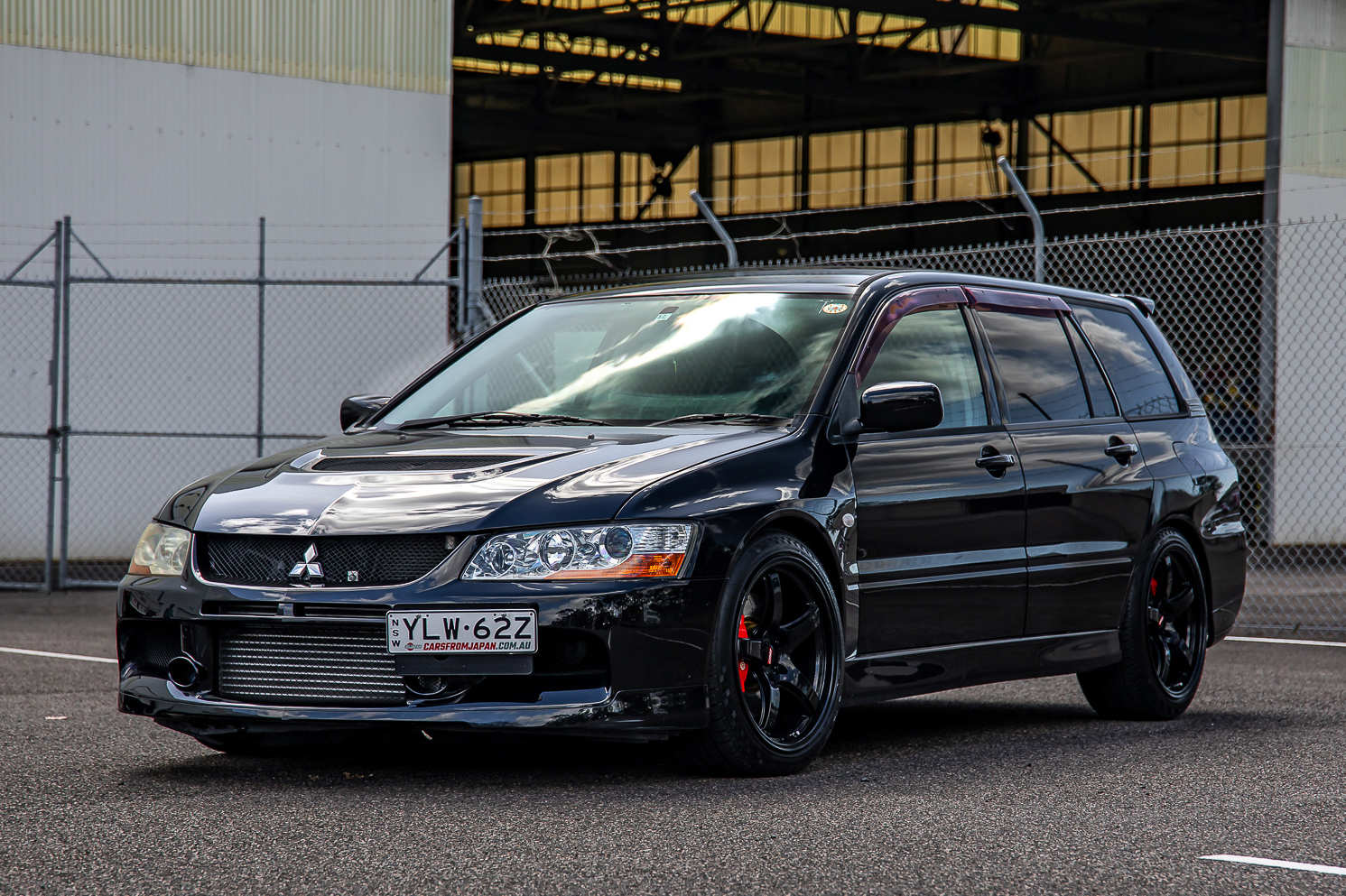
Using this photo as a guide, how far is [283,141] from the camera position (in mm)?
16359

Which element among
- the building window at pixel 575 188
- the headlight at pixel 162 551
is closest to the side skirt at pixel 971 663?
the headlight at pixel 162 551

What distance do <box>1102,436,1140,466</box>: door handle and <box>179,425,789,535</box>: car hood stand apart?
1.83 m

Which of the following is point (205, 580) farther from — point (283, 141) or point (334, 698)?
point (283, 141)

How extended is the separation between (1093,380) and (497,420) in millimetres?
2483

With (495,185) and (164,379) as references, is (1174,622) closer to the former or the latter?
(164,379)

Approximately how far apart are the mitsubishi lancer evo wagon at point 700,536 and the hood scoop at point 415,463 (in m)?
0.02

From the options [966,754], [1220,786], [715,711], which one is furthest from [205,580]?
[1220,786]

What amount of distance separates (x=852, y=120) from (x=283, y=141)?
2404cm

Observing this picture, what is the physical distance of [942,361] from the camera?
626 centimetres

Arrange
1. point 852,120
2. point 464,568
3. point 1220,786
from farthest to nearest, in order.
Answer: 1. point 852,120
2. point 1220,786
3. point 464,568

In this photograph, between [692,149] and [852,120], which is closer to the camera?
[852,120]

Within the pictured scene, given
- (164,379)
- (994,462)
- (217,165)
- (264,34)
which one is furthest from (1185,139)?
(994,462)

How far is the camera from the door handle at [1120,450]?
22.4 feet

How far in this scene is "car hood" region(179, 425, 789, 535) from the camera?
16.2ft
